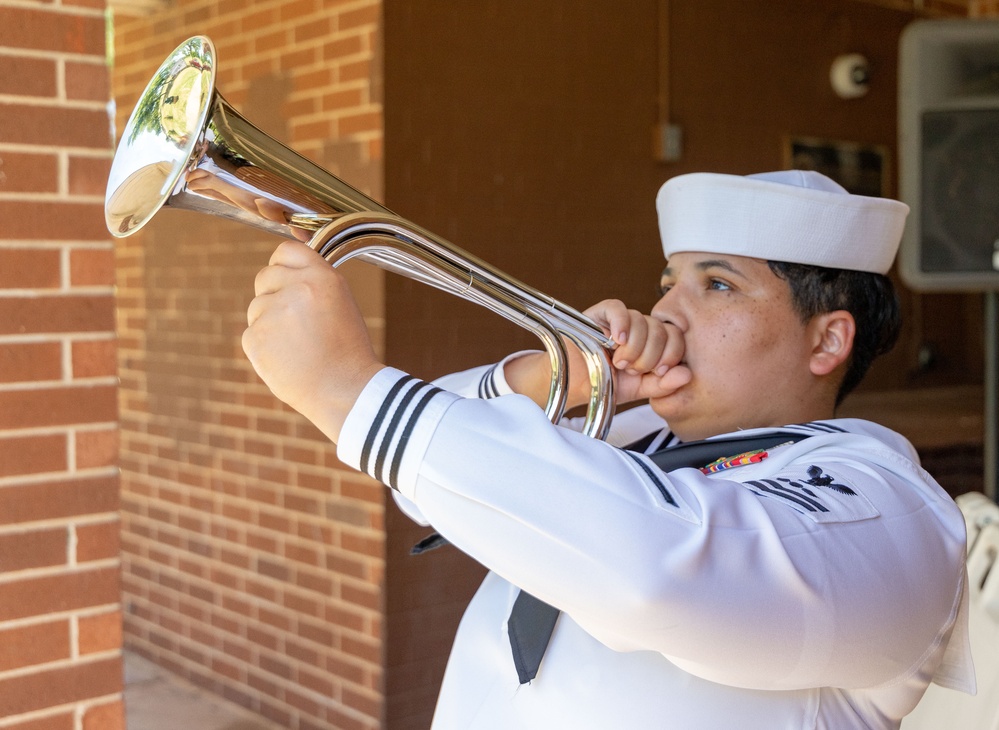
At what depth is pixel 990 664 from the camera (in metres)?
1.64

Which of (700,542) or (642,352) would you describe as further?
(642,352)

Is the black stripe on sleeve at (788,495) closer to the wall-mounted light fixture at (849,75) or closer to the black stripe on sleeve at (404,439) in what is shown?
the black stripe on sleeve at (404,439)

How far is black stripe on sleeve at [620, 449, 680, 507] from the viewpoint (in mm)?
995

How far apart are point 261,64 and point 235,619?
1.99m

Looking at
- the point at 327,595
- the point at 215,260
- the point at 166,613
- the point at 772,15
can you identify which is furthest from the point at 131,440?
the point at 772,15

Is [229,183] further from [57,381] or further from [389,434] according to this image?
[57,381]

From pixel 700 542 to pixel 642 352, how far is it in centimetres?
64

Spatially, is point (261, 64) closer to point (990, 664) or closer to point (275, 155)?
point (275, 155)

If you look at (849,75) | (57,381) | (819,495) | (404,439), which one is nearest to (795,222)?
Answer: (819,495)

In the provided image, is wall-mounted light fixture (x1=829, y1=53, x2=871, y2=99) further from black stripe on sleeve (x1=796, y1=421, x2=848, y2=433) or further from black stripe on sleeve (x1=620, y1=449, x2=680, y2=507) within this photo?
black stripe on sleeve (x1=620, y1=449, x2=680, y2=507)

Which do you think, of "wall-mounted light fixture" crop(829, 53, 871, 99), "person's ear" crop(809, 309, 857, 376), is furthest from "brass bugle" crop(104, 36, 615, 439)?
"wall-mounted light fixture" crop(829, 53, 871, 99)

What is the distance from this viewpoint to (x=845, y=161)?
4.70 m

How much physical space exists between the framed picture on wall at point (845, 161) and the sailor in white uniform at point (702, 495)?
2939 millimetres

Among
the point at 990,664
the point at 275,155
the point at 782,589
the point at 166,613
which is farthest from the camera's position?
the point at 166,613
